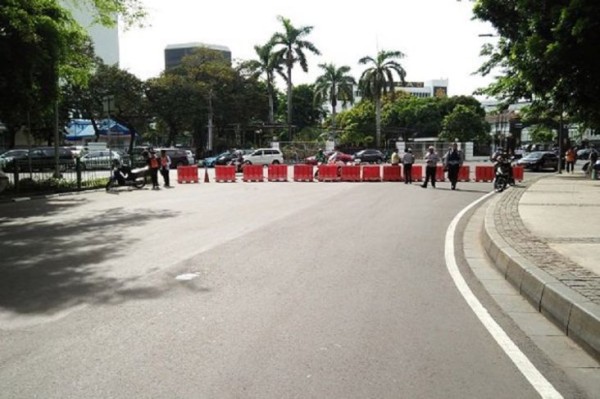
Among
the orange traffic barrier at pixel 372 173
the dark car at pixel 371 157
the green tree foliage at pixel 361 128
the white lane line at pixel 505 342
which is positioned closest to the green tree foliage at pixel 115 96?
the dark car at pixel 371 157

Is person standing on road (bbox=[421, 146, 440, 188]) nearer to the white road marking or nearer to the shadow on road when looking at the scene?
the shadow on road

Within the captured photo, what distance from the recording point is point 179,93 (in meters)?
58.4

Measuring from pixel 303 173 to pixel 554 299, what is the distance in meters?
23.5

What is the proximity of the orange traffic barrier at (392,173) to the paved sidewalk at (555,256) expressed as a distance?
1301 cm

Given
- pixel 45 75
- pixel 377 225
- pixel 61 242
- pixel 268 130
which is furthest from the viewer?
pixel 268 130

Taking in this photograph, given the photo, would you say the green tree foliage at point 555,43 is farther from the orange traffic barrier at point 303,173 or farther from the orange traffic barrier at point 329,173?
the orange traffic barrier at point 303,173

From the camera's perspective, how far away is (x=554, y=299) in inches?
231

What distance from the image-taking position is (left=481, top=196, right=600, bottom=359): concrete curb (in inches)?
198

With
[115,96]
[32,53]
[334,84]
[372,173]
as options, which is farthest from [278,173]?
[334,84]

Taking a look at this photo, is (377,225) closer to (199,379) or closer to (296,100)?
(199,379)

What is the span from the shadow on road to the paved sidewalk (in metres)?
4.36

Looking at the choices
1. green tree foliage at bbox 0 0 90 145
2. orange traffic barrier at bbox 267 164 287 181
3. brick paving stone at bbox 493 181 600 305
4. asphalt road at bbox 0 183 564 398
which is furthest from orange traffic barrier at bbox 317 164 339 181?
brick paving stone at bbox 493 181 600 305

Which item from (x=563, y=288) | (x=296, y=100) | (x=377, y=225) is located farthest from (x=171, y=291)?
(x=296, y=100)

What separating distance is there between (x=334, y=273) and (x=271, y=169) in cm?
2209
